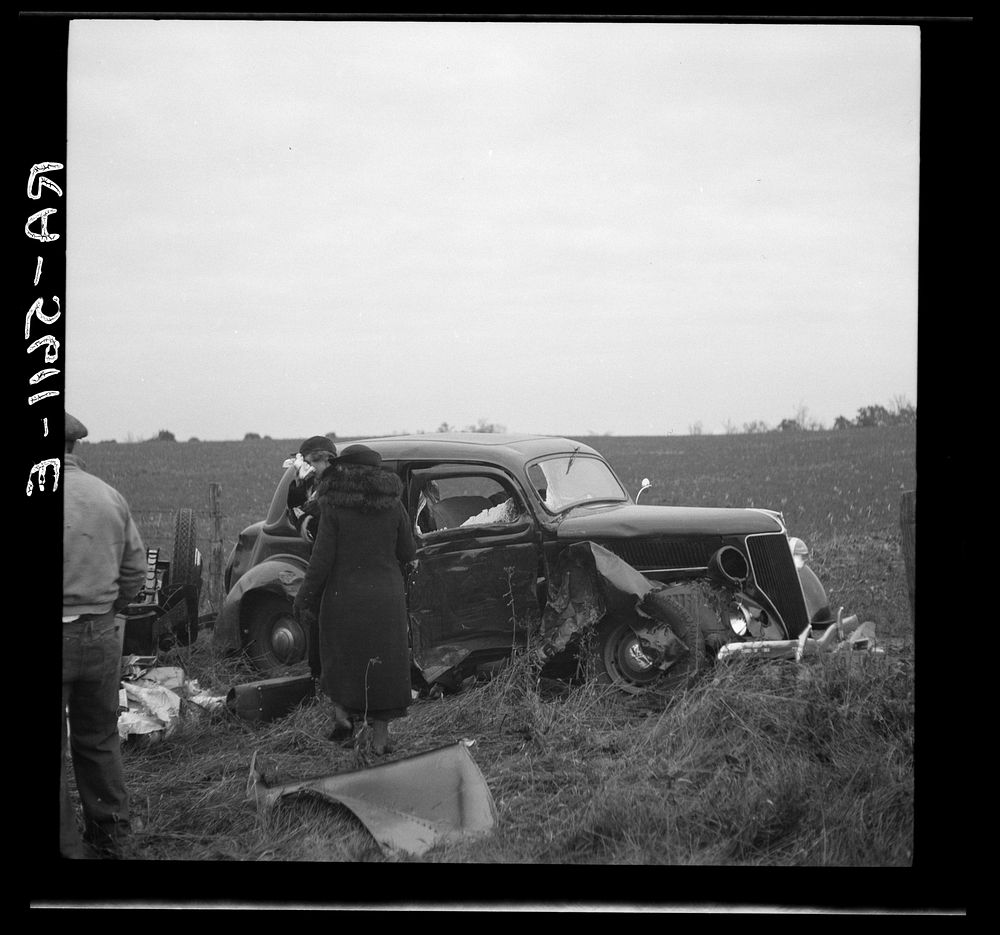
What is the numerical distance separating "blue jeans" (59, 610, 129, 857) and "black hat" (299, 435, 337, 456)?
4.69ft

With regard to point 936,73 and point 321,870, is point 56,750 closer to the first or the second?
point 321,870

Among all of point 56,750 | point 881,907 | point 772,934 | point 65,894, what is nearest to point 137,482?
point 56,750

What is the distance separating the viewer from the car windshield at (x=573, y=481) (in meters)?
5.55

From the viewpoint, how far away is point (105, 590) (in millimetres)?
4094

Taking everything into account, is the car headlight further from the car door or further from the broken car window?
the broken car window

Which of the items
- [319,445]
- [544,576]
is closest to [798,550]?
[544,576]

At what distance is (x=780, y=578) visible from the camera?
525cm

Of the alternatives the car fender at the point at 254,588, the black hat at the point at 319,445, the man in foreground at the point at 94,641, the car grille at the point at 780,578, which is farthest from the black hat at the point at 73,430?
the car grille at the point at 780,578

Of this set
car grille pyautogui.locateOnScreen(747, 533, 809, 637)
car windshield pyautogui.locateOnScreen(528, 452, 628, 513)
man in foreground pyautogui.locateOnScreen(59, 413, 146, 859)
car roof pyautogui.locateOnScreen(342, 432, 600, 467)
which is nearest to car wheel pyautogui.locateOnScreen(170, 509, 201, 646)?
man in foreground pyautogui.locateOnScreen(59, 413, 146, 859)

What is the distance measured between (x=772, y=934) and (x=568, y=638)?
1.78 meters

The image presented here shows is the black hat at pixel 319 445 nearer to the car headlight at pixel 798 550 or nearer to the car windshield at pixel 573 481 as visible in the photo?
the car windshield at pixel 573 481

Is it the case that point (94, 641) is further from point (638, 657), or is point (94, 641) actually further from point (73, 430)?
point (638, 657)

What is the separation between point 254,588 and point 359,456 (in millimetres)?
1256

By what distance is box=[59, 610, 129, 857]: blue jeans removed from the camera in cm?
404
